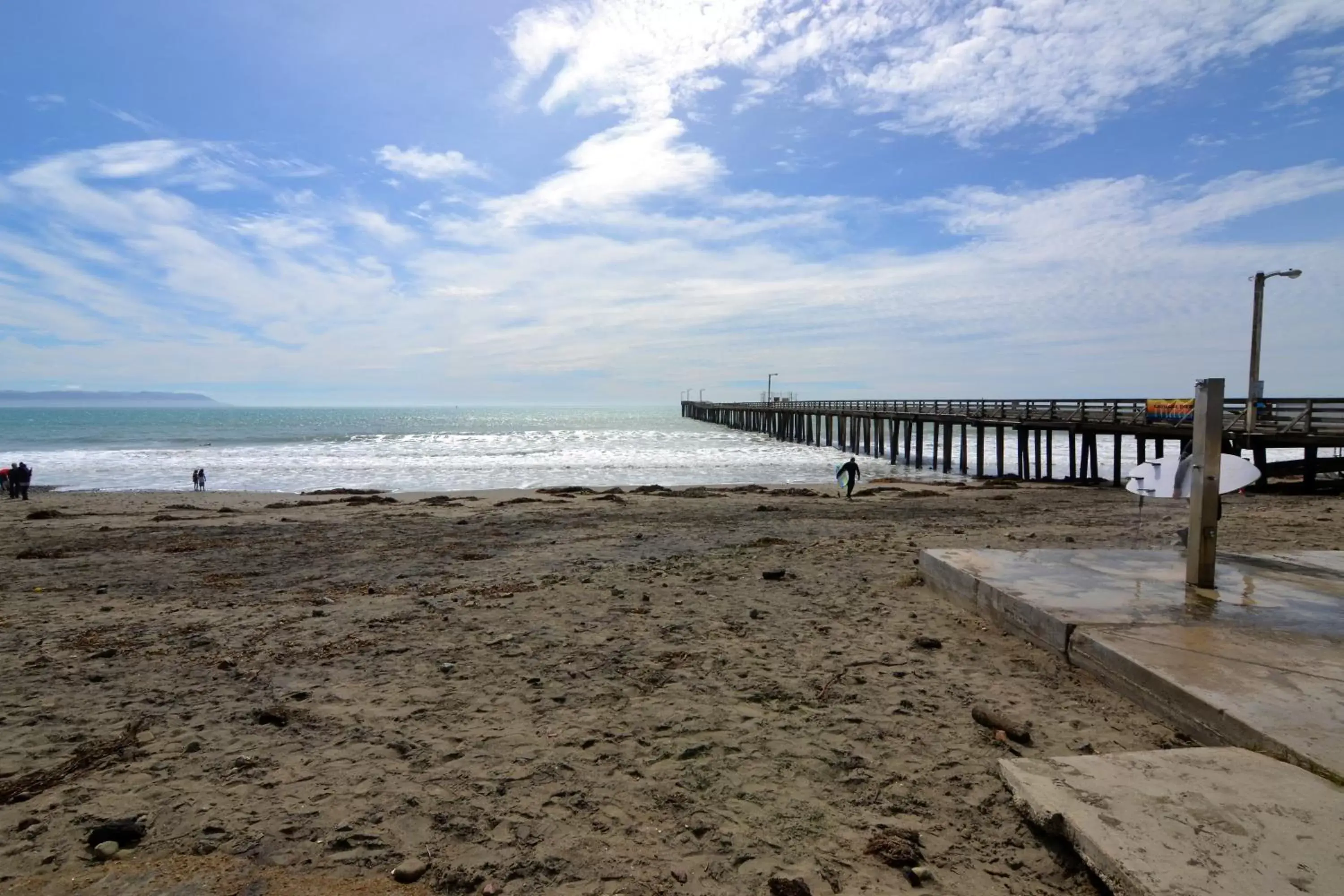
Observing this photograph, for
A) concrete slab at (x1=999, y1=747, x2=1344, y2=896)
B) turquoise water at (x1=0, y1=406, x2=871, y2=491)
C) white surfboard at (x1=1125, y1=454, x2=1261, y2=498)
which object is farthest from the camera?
turquoise water at (x1=0, y1=406, x2=871, y2=491)

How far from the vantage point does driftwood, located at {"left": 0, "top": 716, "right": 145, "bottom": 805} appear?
136 inches

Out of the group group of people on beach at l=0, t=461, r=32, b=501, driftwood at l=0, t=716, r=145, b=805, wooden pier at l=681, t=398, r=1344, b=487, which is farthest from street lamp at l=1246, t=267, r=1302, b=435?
group of people on beach at l=0, t=461, r=32, b=501

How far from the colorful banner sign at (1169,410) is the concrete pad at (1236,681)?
21.5 m

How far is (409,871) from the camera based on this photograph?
2.89 metres

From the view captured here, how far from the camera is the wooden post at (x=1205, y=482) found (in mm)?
5391

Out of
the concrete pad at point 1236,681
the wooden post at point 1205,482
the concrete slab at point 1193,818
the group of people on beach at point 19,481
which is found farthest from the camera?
the group of people on beach at point 19,481

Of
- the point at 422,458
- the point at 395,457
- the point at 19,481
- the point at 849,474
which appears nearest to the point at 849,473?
the point at 849,474

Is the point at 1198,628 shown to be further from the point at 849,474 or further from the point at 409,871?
the point at 849,474

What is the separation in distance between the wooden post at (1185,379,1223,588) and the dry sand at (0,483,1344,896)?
5.56 feet

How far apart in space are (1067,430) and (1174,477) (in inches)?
930

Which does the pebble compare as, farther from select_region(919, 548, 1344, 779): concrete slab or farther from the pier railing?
the pier railing

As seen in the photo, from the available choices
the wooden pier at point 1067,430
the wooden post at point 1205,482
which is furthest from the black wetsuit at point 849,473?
the wooden post at point 1205,482

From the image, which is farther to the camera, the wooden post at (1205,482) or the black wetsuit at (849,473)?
the black wetsuit at (849,473)

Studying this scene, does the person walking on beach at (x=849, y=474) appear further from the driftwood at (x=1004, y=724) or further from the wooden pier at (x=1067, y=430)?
the driftwood at (x=1004, y=724)
